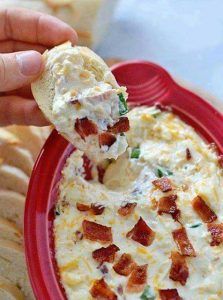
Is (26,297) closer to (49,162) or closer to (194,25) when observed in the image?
(49,162)

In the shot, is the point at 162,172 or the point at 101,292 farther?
the point at 162,172

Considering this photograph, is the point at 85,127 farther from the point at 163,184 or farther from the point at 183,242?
the point at 183,242

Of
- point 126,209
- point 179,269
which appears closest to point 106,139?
point 126,209

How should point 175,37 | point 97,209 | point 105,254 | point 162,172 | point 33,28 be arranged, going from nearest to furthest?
point 105,254, point 97,209, point 162,172, point 33,28, point 175,37

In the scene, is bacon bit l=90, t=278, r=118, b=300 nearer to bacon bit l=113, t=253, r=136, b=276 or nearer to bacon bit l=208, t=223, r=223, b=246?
bacon bit l=113, t=253, r=136, b=276

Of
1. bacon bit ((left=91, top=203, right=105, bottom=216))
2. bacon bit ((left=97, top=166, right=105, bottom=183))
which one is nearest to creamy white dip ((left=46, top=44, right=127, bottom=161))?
bacon bit ((left=91, top=203, right=105, bottom=216))

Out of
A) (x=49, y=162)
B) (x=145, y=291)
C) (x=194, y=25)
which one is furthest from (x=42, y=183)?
(x=194, y=25)

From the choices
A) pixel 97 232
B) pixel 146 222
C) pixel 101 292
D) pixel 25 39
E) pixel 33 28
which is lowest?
pixel 101 292
